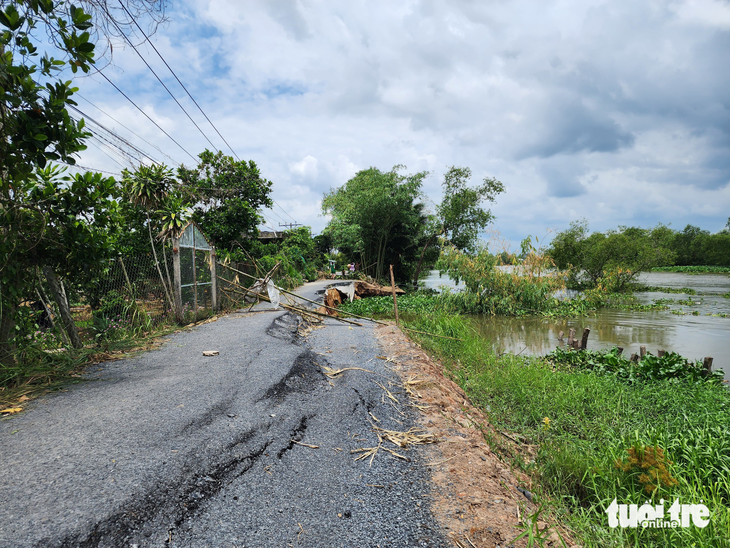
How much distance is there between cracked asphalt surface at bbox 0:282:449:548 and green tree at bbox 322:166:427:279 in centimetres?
2070

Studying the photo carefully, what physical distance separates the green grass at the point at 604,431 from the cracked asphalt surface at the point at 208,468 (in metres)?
1.43

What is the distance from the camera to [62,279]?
5340 millimetres

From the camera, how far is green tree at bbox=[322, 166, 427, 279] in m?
24.8

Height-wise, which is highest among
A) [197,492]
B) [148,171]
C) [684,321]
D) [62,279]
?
[148,171]

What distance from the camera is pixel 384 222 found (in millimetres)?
25891

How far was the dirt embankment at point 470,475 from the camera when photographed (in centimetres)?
235

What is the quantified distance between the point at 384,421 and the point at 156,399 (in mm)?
2411

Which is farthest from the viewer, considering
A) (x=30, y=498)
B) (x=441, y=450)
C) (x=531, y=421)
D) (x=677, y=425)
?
(x=531, y=421)

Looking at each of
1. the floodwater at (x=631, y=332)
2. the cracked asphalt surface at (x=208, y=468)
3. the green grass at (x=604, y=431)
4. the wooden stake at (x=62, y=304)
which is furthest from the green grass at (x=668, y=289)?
the wooden stake at (x=62, y=304)

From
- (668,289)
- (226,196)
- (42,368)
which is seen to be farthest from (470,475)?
(668,289)

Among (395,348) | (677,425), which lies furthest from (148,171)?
(677,425)

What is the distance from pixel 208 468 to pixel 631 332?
14.4m

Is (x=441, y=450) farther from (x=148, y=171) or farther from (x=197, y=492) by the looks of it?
(x=148, y=171)

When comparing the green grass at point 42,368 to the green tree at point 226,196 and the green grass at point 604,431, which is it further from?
the green tree at point 226,196
